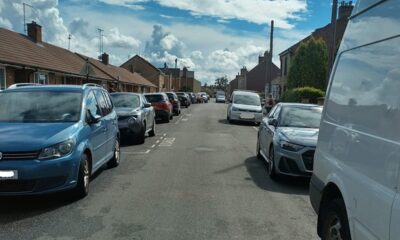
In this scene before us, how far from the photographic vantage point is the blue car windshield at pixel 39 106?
740 centimetres

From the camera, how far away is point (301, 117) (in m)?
9.99

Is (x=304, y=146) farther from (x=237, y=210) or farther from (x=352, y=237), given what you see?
(x=352, y=237)

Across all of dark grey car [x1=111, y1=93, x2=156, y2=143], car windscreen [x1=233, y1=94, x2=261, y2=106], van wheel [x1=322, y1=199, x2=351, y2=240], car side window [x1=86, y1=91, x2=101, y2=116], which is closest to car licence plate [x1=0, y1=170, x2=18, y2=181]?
car side window [x1=86, y1=91, x2=101, y2=116]

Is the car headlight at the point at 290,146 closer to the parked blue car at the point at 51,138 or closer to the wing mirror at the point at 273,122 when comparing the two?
the wing mirror at the point at 273,122

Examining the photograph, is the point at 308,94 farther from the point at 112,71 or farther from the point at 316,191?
the point at 112,71

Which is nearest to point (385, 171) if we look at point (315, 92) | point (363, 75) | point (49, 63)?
point (363, 75)

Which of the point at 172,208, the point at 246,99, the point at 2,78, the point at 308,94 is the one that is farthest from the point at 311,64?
the point at 172,208

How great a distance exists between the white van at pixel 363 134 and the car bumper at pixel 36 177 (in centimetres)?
347

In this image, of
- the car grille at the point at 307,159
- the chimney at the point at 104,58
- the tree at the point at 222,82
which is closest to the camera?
the car grille at the point at 307,159

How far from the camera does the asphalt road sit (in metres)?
5.57

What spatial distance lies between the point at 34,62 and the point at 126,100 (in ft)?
41.2

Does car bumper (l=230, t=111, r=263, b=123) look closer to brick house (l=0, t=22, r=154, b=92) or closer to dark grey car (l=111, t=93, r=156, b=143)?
brick house (l=0, t=22, r=154, b=92)

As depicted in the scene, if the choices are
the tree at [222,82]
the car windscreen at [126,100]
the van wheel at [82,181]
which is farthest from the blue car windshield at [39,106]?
the tree at [222,82]

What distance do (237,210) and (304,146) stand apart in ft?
7.55
